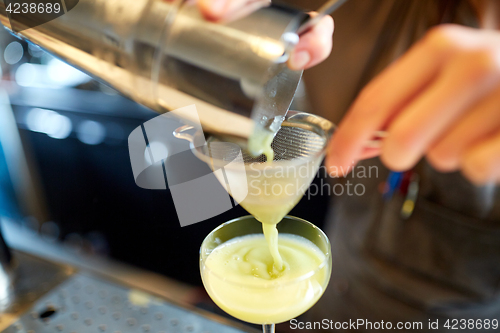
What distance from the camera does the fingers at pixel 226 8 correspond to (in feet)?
1.88

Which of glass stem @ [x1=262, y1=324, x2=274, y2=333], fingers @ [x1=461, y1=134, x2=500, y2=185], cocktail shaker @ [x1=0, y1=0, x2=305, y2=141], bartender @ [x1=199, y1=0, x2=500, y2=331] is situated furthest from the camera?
bartender @ [x1=199, y1=0, x2=500, y2=331]

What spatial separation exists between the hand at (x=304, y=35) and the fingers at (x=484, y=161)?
0.28m

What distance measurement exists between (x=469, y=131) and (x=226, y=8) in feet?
1.22

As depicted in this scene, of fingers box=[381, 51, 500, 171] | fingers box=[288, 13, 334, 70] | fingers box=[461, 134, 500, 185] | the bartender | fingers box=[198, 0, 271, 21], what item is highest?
fingers box=[198, 0, 271, 21]

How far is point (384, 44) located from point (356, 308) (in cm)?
99

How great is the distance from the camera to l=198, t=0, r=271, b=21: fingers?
57 centimetres

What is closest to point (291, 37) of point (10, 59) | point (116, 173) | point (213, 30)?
point (213, 30)

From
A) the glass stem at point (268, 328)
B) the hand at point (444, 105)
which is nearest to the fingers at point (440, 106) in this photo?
the hand at point (444, 105)

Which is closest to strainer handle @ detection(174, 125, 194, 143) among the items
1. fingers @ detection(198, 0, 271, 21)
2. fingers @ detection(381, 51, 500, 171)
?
fingers @ detection(198, 0, 271, 21)

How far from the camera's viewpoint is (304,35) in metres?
0.66

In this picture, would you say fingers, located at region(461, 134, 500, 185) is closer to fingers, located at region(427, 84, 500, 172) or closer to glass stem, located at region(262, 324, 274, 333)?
fingers, located at region(427, 84, 500, 172)

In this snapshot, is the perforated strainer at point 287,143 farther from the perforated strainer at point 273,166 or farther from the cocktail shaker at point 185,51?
the cocktail shaker at point 185,51

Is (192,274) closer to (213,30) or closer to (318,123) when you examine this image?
(318,123)

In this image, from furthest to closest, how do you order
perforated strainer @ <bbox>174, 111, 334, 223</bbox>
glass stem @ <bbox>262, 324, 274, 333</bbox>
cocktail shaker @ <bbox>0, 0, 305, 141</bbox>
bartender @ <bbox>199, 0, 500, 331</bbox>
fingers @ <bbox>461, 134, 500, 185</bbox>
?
bartender @ <bbox>199, 0, 500, 331</bbox> < glass stem @ <bbox>262, 324, 274, 333</bbox> < perforated strainer @ <bbox>174, 111, 334, 223</bbox> < cocktail shaker @ <bbox>0, 0, 305, 141</bbox> < fingers @ <bbox>461, 134, 500, 185</bbox>
